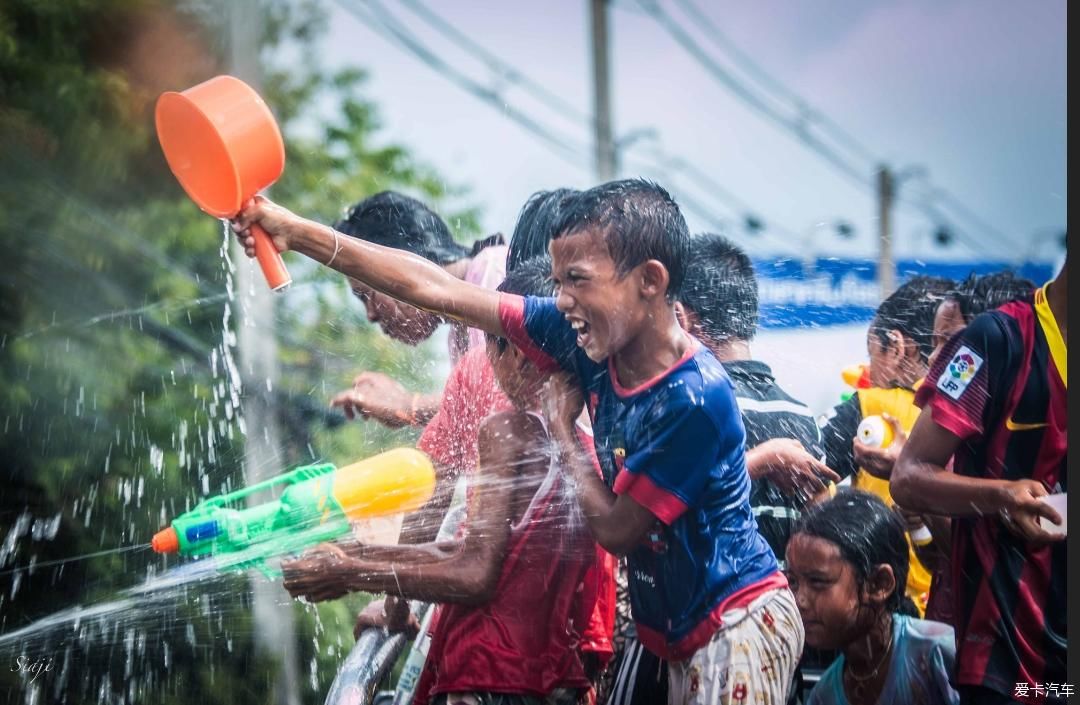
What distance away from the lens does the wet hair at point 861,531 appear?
209 centimetres

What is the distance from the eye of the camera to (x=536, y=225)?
2.23 metres

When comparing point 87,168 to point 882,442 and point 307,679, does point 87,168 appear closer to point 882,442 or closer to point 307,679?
point 307,679

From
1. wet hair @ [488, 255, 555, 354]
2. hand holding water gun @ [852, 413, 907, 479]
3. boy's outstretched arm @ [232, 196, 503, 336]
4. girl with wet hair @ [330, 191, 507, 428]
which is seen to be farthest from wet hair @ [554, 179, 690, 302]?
hand holding water gun @ [852, 413, 907, 479]

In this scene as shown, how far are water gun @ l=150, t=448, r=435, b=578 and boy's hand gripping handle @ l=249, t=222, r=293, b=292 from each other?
48cm

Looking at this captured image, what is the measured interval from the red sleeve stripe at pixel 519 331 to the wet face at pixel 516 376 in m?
0.02

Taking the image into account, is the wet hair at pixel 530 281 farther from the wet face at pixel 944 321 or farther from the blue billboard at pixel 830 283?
the wet face at pixel 944 321

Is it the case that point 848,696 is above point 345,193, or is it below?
below

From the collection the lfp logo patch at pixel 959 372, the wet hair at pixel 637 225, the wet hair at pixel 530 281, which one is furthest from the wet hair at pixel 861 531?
the wet hair at pixel 530 281

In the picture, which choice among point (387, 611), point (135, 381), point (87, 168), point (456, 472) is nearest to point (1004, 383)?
point (456, 472)

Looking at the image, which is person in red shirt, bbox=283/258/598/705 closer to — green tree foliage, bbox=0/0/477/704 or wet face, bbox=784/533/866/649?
green tree foliage, bbox=0/0/477/704

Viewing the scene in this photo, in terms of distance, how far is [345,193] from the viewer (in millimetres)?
2801

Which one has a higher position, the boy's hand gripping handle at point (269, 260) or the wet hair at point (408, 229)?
the wet hair at point (408, 229)

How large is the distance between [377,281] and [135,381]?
1.59 m

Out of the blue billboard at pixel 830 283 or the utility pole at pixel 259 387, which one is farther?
the utility pole at pixel 259 387
